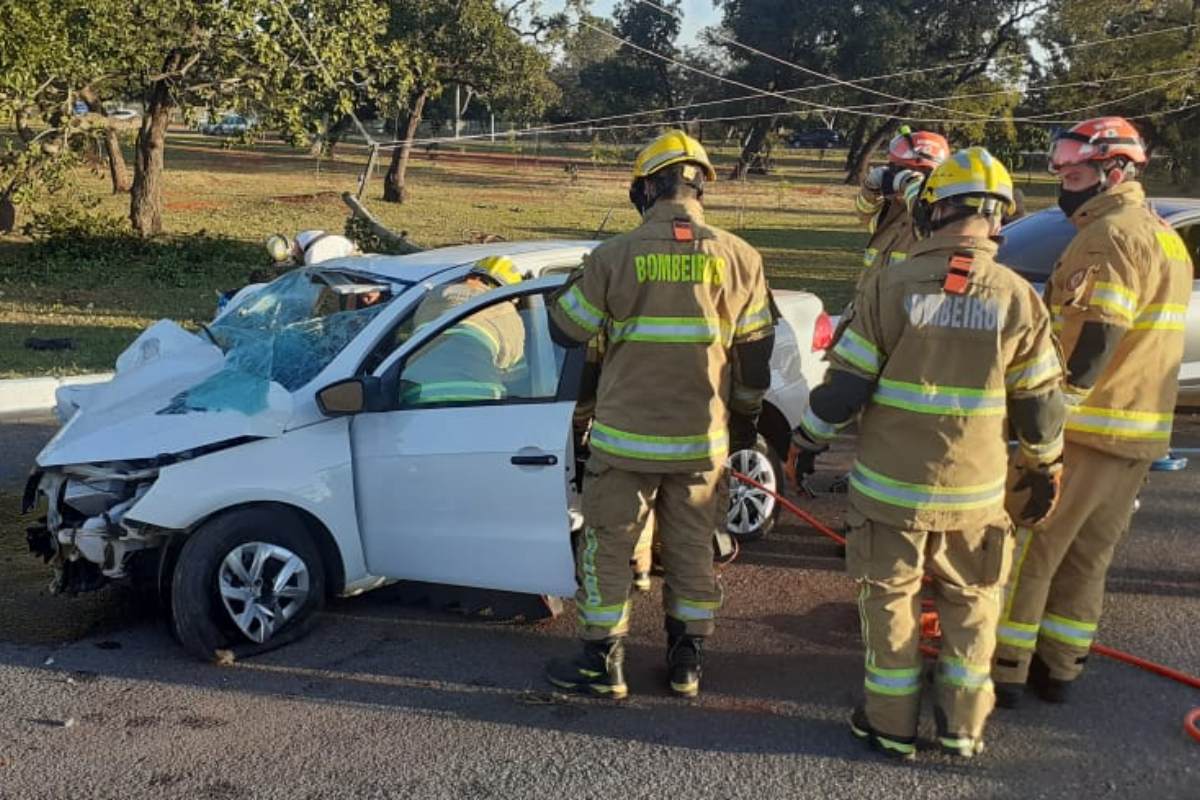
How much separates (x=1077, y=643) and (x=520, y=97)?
27644 mm

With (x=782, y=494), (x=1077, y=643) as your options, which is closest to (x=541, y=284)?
(x=782, y=494)

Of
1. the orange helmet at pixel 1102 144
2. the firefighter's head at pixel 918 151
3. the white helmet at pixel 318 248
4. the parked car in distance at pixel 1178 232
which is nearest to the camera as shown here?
the orange helmet at pixel 1102 144

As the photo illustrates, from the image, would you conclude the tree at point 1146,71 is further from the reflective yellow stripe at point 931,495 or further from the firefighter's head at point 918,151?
the reflective yellow stripe at point 931,495

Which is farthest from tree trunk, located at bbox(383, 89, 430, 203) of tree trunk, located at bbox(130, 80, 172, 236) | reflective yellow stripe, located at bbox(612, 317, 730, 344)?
reflective yellow stripe, located at bbox(612, 317, 730, 344)

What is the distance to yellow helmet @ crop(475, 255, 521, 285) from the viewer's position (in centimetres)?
527

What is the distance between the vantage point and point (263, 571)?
4.43 meters

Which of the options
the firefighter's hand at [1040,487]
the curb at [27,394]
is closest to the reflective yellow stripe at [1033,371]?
the firefighter's hand at [1040,487]

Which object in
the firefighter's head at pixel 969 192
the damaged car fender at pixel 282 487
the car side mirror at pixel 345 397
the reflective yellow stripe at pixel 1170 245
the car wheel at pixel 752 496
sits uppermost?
the firefighter's head at pixel 969 192

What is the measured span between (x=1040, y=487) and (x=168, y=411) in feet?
11.2

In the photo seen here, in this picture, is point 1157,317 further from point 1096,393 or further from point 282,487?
point 282,487

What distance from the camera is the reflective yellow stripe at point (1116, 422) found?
3.92m

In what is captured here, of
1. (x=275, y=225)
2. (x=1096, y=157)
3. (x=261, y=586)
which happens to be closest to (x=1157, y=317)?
(x=1096, y=157)

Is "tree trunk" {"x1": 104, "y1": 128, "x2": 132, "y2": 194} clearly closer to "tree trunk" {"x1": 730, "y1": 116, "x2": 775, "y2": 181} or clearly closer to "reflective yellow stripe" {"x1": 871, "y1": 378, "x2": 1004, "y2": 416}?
"reflective yellow stripe" {"x1": 871, "y1": 378, "x2": 1004, "y2": 416}

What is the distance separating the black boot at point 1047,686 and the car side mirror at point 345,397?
2.86 m
